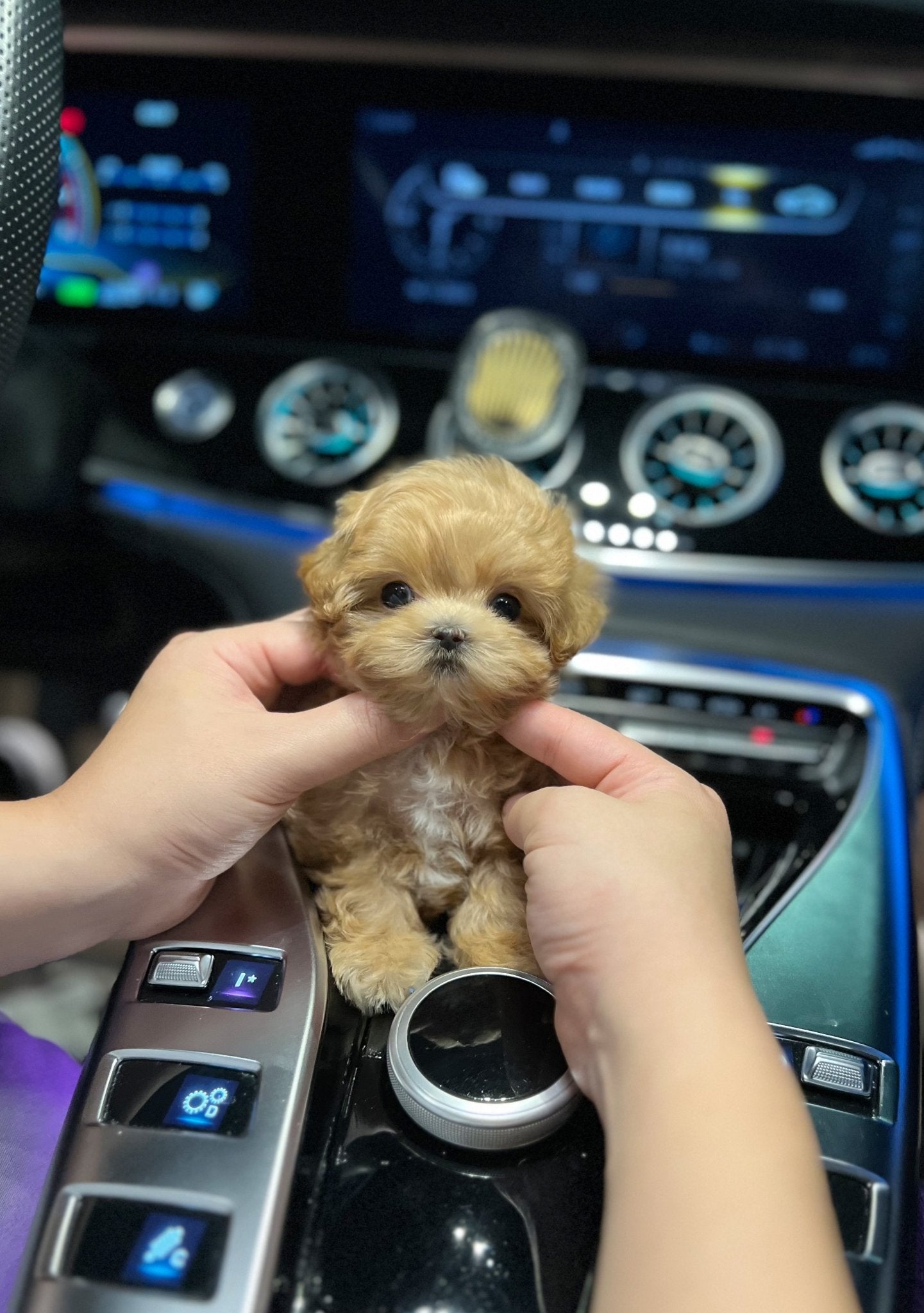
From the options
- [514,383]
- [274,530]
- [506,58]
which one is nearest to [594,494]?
[514,383]

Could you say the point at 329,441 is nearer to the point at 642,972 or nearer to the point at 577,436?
the point at 577,436

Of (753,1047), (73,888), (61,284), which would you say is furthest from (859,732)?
(61,284)

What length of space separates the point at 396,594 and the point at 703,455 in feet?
2.60

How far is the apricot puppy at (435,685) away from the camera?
67cm

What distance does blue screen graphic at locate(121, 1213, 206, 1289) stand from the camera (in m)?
0.56

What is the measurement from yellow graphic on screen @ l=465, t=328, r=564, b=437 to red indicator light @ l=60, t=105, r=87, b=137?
65 cm

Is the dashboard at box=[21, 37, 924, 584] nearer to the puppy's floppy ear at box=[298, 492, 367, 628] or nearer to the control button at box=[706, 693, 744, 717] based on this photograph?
the control button at box=[706, 693, 744, 717]

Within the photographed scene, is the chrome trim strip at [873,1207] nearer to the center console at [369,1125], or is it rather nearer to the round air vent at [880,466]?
the center console at [369,1125]

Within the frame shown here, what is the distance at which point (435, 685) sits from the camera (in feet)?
2.16

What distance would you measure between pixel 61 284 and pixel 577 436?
80 centimetres

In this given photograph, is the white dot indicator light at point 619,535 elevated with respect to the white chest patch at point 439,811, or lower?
elevated

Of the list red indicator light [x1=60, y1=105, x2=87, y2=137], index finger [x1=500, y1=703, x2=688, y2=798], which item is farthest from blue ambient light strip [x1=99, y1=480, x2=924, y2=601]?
index finger [x1=500, y1=703, x2=688, y2=798]

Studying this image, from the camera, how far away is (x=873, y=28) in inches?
48.2

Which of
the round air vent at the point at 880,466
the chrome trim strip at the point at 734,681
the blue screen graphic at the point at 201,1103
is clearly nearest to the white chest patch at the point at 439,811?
the blue screen graphic at the point at 201,1103
